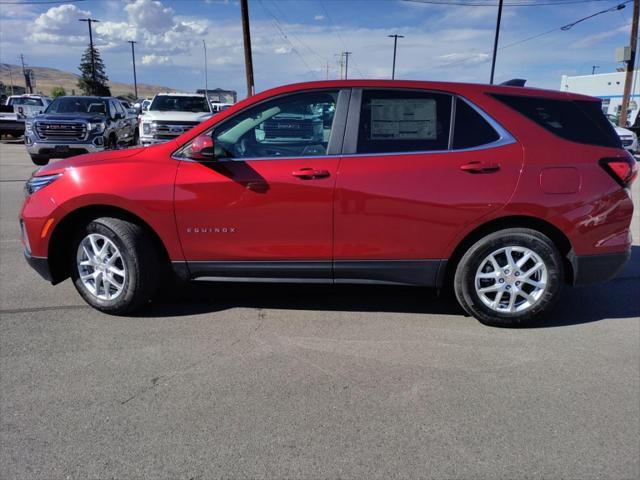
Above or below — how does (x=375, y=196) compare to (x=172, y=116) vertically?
below

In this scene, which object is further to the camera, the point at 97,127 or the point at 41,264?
the point at 97,127

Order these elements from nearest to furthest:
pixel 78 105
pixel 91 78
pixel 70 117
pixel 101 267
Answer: pixel 101 267, pixel 70 117, pixel 78 105, pixel 91 78

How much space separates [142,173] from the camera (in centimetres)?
383

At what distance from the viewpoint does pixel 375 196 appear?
12.1 feet

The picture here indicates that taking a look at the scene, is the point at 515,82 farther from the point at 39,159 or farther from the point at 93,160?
the point at 39,159

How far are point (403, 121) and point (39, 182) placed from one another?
2968mm

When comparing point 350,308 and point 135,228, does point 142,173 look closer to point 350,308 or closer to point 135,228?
point 135,228

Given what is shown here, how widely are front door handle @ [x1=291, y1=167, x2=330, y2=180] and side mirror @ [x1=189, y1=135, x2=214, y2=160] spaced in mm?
635

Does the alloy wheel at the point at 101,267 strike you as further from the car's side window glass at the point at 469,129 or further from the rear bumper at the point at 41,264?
the car's side window glass at the point at 469,129

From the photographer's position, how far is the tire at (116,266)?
3.89 metres

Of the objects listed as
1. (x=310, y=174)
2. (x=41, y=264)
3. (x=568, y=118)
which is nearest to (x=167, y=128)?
(x=41, y=264)

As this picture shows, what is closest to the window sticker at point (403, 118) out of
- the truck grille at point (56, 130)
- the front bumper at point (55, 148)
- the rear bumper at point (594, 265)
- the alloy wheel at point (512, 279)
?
the alloy wheel at point (512, 279)

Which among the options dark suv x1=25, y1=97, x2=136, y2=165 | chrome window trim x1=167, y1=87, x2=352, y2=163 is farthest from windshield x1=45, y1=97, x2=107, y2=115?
chrome window trim x1=167, y1=87, x2=352, y2=163

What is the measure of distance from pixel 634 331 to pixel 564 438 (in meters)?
1.84
